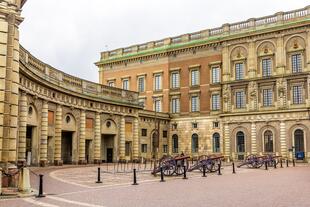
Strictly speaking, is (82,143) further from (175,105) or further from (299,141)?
(299,141)

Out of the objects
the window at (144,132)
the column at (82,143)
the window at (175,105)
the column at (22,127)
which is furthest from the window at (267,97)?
the column at (22,127)

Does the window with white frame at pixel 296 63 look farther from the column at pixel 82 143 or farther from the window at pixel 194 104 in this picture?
the column at pixel 82 143

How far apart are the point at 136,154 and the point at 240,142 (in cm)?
1463

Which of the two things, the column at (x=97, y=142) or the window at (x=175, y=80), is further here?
the window at (x=175, y=80)

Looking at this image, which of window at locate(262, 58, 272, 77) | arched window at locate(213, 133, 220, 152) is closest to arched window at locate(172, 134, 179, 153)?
A: arched window at locate(213, 133, 220, 152)

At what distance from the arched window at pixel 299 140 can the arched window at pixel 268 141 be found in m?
2.98

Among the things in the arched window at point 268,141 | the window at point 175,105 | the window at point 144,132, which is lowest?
the arched window at point 268,141

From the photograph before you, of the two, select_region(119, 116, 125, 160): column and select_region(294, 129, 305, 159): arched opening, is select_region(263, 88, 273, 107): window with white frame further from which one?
select_region(119, 116, 125, 160): column

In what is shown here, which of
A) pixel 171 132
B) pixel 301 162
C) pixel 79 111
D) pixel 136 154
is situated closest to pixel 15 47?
pixel 79 111

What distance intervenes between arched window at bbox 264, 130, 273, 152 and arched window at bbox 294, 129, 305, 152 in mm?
2979

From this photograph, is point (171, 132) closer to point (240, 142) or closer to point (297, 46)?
point (240, 142)

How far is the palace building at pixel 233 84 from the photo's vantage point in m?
47.3

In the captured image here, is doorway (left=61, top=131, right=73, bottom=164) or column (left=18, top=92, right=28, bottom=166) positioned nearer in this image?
column (left=18, top=92, right=28, bottom=166)

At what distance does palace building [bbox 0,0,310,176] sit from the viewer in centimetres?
3150
